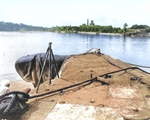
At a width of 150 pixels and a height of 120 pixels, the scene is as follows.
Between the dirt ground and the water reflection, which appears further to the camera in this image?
the water reflection

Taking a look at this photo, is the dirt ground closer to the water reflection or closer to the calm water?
the calm water

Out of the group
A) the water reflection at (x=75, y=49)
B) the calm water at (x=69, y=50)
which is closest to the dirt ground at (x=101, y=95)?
the calm water at (x=69, y=50)

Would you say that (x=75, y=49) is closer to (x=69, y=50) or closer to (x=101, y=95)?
(x=69, y=50)

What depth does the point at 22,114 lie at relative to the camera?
3.40 m

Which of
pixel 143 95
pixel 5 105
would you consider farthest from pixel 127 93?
pixel 5 105

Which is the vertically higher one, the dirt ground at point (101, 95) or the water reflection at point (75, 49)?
the dirt ground at point (101, 95)

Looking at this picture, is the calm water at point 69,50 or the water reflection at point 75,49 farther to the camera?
the water reflection at point 75,49

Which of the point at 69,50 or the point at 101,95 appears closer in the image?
the point at 101,95

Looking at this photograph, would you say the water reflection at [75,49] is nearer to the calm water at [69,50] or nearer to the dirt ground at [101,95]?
the calm water at [69,50]

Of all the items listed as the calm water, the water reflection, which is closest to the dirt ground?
the calm water

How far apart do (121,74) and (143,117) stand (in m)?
2.68

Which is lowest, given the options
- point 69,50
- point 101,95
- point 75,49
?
point 75,49

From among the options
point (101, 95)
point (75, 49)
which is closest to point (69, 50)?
point (75, 49)

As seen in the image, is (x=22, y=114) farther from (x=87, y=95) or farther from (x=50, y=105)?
(x=87, y=95)
